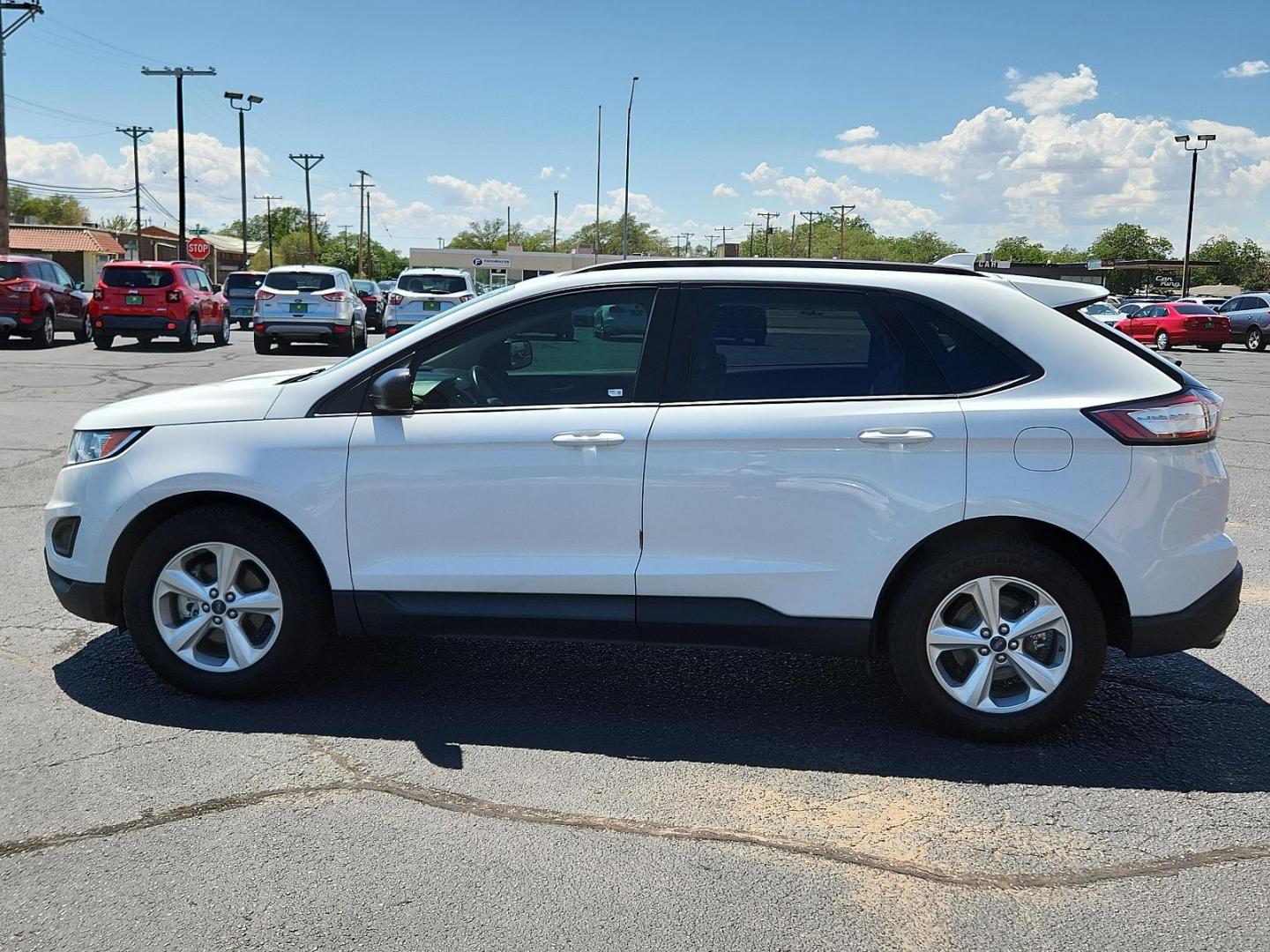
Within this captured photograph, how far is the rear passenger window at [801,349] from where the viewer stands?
449 cm

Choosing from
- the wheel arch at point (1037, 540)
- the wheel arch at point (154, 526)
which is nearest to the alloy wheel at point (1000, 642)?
the wheel arch at point (1037, 540)

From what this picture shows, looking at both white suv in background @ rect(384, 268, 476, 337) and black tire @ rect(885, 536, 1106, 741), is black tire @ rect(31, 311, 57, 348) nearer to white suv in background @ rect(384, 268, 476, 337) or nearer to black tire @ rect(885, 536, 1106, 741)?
white suv in background @ rect(384, 268, 476, 337)

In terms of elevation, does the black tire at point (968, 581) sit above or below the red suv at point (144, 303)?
below

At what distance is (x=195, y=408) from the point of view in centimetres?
482

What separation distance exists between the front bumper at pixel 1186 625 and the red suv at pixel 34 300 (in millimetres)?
24169

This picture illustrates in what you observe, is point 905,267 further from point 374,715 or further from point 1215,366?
point 1215,366

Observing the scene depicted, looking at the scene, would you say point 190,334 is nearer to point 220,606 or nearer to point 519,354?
Answer: point 220,606

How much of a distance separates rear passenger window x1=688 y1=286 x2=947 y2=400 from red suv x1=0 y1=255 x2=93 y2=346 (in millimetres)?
22957

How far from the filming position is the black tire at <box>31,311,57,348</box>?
79.7 ft

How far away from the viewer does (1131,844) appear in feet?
11.9

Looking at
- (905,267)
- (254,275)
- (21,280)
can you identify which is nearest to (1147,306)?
(254,275)

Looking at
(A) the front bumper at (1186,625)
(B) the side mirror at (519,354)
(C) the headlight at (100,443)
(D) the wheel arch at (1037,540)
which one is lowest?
(A) the front bumper at (1186,625)

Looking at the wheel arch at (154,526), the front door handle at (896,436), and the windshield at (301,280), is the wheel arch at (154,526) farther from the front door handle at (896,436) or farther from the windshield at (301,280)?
the windshield at (301,280)

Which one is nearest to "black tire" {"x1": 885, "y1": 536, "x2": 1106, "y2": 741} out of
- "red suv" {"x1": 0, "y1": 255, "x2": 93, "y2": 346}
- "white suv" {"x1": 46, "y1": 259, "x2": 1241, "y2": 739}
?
"white suv" {"x1": 46, "y1": 259, "x2": 1241, "y2": 739}
